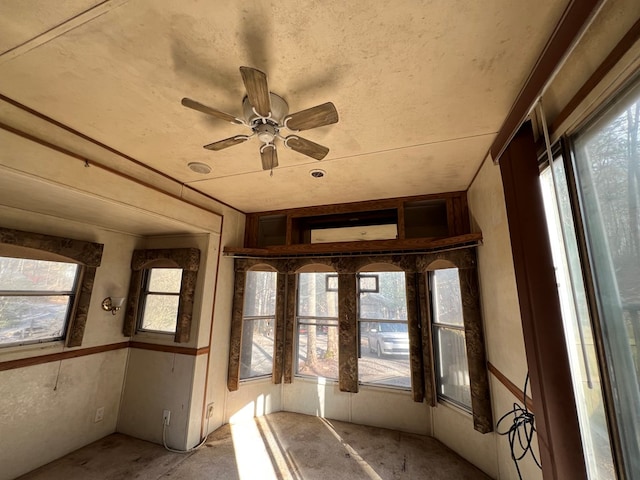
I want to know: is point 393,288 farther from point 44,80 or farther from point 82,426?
point 82,426

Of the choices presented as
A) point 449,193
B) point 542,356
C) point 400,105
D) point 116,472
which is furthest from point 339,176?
point 116,472

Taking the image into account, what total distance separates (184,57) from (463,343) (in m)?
3.32

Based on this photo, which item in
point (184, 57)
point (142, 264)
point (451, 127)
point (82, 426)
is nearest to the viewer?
point (184, 57)

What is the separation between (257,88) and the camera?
1206 mm

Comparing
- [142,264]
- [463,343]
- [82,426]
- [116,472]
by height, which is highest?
[142,264]

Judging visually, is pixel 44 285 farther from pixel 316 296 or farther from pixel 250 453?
pixel 316 296

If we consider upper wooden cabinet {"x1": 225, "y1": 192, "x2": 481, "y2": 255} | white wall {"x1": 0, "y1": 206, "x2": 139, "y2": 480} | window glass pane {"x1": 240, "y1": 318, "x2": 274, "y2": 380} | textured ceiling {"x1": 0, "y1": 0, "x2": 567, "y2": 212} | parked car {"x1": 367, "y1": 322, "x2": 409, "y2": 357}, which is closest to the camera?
textured ceiling {"x1": 0, "y1": 0, "x2": 567, "y2": 212}

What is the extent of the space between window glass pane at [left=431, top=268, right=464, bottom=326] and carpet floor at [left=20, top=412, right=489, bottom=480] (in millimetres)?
1383

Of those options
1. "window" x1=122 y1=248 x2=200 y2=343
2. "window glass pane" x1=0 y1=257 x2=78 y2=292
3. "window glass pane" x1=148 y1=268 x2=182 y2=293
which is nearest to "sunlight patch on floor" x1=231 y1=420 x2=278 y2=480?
"window" x1=122 y1=248 x2=200 y2=343

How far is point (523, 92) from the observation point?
1.44 m

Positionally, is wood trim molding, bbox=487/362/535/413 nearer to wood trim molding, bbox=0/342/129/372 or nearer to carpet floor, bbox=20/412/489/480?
carpet floor, bbox=20/412/489/480

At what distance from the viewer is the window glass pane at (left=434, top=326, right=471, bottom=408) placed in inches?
107

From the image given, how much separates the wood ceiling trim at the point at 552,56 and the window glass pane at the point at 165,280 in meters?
3.67

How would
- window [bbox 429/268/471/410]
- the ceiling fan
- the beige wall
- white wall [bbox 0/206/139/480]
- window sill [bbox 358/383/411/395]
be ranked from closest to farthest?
the ceiling fan
the beige wall
white wall [bbox 0/206/139/480]
window [bbox 429/268/471/410]
window sill [bbox 358/383/411/395]
